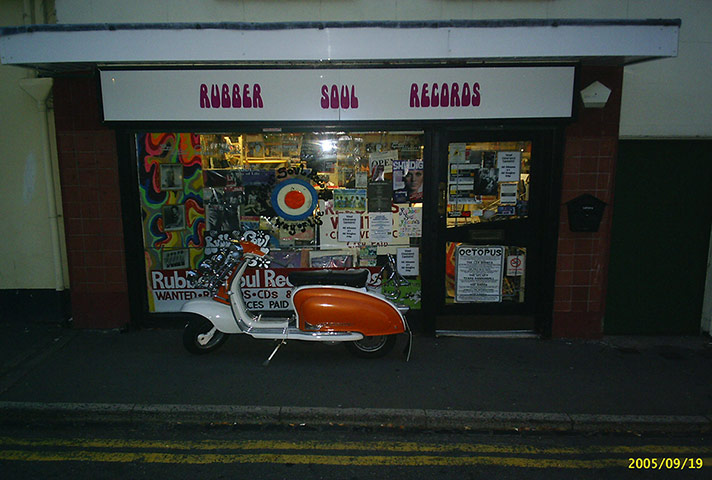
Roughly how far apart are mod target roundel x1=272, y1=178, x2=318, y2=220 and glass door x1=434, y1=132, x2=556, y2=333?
69.5 inches

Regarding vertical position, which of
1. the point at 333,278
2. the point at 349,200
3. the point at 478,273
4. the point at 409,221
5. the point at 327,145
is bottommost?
the point at 478,273

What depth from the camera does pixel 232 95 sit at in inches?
232

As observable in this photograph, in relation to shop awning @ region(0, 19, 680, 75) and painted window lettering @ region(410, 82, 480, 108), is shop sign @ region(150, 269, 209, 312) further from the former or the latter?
painted window lettering @ region(410, 82, 480, 108)

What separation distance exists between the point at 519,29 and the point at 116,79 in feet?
15.9

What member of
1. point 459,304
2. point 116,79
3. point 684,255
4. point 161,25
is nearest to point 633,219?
point 684,255

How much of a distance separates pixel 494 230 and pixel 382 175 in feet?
5.51

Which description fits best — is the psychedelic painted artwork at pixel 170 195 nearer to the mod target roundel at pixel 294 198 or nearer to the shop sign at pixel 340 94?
the shop sign at pixel 340 94

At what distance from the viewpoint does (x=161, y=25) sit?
5141 millimetres

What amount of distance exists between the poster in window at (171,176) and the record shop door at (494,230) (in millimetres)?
3419

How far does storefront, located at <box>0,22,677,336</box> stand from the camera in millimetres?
5844

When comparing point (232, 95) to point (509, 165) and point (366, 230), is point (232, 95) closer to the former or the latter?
point (366, 230)

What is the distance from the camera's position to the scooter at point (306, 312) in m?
5.17

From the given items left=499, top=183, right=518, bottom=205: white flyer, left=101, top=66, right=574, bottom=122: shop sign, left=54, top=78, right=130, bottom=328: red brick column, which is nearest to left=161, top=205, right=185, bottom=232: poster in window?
left=54, top=78, right=130, bottom=328: red brick column
